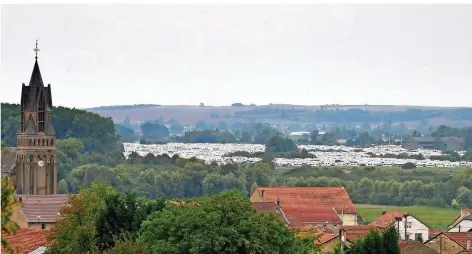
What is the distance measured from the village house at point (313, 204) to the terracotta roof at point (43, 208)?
38.5ft

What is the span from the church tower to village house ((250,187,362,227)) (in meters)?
12.4

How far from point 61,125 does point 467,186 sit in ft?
145

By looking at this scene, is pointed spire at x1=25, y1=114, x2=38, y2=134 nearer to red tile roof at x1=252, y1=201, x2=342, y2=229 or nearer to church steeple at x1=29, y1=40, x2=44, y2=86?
church steeple at x1=29, y1=40, x2=44, y2=86

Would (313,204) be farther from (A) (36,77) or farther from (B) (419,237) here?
(A) (36,77)

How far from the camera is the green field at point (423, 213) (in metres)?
85.2

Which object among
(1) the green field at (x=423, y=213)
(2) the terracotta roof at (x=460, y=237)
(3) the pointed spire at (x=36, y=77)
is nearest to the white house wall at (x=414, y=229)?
(2) the terracotta roof at (x=460, y=237)

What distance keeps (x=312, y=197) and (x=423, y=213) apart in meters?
18.4

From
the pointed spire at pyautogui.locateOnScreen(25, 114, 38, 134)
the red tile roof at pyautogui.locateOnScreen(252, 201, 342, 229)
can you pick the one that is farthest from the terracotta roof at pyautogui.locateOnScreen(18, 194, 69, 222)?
the pointed spire at pyautogui.locateOnScreen(25, 114, 38, 134)

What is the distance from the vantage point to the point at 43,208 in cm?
6153

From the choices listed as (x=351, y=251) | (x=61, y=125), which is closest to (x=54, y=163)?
(x=351, y=251)

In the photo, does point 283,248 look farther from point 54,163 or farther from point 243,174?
point 243,174

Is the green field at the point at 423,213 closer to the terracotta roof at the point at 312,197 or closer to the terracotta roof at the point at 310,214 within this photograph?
the terracotta roof at the point at 312,197

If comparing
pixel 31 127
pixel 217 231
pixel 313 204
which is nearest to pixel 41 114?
pixel 31 127

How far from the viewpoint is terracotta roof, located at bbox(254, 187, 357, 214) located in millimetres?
76812
